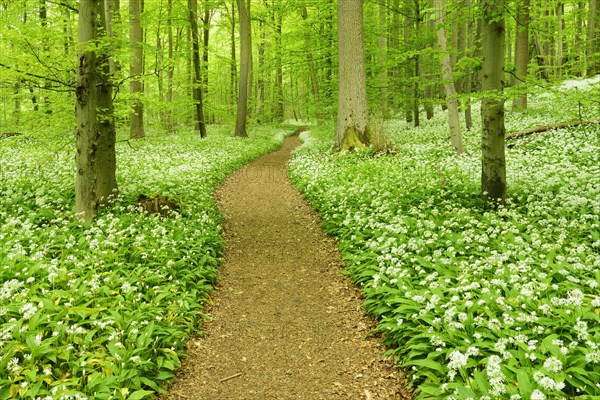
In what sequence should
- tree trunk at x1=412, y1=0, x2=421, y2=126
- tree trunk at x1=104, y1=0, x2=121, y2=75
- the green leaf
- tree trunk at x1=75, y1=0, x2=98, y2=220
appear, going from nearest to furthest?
the green leaf, tree trunk at x1=75, y1=0, x2=98, y2=220, tree trunk at x1=104, y1=0, x2=121, y2=75, tree trunk at x1=412, y1=0, x2=421, y2=126

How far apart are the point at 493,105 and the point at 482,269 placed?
349 cm

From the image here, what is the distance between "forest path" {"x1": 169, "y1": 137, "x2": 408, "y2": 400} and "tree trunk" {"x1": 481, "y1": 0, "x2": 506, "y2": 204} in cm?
342

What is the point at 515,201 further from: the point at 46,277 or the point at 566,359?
the point at 46,277

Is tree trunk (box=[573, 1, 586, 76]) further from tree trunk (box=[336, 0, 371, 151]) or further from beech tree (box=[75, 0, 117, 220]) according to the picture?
beech tree (box=[75, 0, 117, 220])

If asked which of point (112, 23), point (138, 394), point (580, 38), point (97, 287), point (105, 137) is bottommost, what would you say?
point (138, 394)

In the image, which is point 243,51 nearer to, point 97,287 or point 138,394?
point 97,287

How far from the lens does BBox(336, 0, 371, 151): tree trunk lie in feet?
44.5

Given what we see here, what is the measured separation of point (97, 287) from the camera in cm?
532

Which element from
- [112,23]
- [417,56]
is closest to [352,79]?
[417,56]

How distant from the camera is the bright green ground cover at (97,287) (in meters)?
4.00

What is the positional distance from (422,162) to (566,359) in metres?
9.22

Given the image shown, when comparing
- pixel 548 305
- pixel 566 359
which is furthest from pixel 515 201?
pixel 566 359

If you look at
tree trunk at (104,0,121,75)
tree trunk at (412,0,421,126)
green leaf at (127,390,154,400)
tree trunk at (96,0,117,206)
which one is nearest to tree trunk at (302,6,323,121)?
tree trunk at (412,0,421,126)

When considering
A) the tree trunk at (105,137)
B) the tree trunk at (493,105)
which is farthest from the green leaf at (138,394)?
the tree trunk at (493,105)
